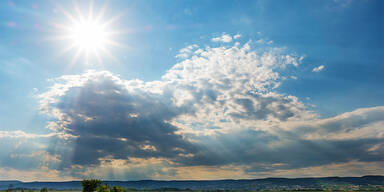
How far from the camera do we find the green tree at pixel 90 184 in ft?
226

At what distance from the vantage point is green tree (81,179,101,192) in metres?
68.7

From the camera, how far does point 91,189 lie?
6894cm

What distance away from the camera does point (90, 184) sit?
227ft

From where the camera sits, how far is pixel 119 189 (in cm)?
7050

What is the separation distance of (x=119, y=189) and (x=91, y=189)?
662cm
